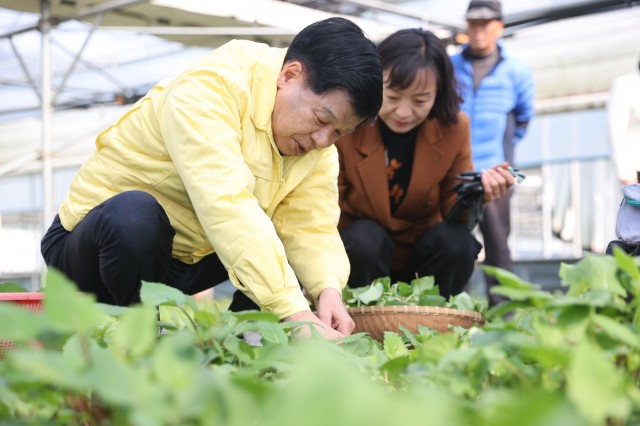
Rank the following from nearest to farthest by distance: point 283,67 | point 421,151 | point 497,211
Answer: point 283,67 < point 421,151 < point 497,211

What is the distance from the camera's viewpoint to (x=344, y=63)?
173cm

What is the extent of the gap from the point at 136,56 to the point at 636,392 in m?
10.6

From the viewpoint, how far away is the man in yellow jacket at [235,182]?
5.41ft

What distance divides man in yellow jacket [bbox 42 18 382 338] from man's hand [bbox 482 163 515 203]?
0.54 meters

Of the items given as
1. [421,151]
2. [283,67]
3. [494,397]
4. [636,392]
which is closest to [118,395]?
[494,397]

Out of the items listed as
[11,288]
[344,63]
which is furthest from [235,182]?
[11,288]

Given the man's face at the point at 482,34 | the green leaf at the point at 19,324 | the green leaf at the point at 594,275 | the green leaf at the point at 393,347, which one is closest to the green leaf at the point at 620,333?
the green leaf at the point at 594,275

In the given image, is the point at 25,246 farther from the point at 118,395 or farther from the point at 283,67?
the point at 118,395

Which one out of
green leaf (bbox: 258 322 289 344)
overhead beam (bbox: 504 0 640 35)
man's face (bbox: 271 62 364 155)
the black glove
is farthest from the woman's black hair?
overhead beam (bbox: 504 0 640 35)

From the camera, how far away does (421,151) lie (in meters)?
2.56

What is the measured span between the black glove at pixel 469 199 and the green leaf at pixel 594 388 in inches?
75.5

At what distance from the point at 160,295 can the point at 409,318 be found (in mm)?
1073

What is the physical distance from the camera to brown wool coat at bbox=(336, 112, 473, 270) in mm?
2559

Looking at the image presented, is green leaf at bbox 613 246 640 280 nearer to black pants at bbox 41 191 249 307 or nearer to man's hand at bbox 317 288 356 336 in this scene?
man's hand at bbox 317 288 356 336
